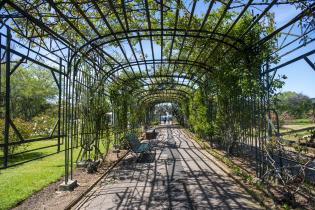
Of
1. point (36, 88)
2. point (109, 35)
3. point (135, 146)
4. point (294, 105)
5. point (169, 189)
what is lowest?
point (169, 189)

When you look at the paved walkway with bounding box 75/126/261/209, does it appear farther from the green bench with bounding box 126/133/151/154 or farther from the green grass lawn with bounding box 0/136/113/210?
the green grass lawn with bounding box 0/136/113/210

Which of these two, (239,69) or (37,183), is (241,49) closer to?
(239,69)

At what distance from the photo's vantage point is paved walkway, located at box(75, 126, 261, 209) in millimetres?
5328

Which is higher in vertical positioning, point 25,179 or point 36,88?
point 36,88

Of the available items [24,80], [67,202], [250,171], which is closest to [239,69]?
[250,171]

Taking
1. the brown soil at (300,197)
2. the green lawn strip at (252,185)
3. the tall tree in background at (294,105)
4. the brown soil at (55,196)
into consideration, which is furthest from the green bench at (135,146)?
the tall tree in background at (294,105)

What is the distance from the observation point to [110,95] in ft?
38.7

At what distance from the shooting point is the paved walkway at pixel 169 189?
5.33 meters

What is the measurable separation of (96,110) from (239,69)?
157 inches

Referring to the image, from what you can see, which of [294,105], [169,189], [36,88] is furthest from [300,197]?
[36,88]

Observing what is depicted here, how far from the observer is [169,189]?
641cm

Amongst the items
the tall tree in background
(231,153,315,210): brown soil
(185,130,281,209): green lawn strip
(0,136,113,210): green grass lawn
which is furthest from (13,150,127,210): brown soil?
the tall tree in background

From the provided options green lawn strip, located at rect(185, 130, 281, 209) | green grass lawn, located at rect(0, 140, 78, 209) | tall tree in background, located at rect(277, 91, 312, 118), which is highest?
tall tree in background, located at rect(277, 91, 312, 118)

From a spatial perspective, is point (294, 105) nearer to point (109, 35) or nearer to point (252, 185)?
point (252, 185)
